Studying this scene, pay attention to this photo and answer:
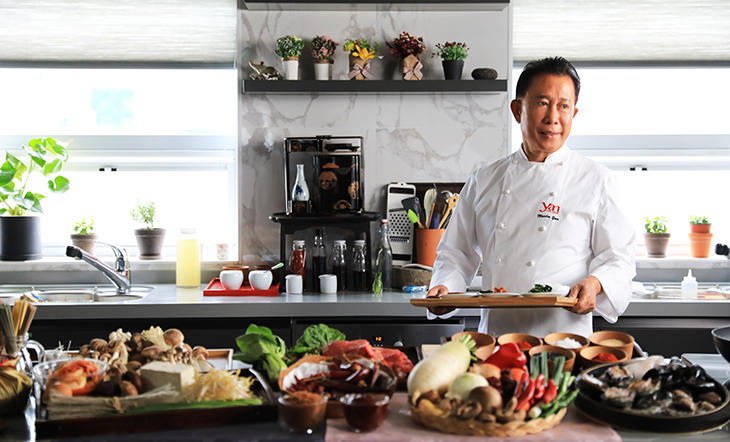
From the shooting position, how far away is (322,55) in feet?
10.5

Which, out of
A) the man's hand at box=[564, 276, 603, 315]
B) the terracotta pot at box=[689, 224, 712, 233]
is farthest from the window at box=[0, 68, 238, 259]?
the terracotta pot at box=[689, 224, 712, 233]

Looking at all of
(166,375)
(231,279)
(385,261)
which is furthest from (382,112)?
(166,375)

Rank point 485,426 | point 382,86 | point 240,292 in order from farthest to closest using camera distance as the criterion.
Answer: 1. point 382,86
2. point 240,292
3. point 485,426

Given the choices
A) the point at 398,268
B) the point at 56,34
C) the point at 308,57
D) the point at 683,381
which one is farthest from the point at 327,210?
the point at 683,381

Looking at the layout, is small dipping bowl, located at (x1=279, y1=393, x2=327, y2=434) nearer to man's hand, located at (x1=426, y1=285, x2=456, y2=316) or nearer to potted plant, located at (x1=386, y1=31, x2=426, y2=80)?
man's hand, located at (x1=426, y1=285, x2=456, y2=316)

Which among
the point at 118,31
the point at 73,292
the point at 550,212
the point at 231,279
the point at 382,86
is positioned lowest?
the point at 73,292

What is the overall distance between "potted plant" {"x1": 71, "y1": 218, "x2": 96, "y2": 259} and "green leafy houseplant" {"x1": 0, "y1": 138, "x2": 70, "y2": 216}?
22 cm

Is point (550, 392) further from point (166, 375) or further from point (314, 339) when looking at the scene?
point (166, 375)

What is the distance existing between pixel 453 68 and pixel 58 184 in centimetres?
229

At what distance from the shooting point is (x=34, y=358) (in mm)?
1715

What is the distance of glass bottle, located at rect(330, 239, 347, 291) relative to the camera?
314 centimetres

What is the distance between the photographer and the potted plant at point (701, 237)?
3.49 metres

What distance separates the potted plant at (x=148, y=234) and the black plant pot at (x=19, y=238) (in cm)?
53

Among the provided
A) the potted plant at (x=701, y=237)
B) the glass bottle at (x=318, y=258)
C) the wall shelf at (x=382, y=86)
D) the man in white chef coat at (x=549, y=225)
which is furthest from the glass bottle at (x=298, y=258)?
the potted plant at (x=701, y=237)
